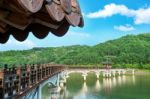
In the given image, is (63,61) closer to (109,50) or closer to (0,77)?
(109,50)

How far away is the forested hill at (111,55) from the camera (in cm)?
10638

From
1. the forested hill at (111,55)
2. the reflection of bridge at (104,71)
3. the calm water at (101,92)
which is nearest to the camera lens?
the calm water at (101,92)

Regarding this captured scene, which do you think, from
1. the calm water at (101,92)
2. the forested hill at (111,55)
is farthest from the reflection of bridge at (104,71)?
the forested hill at (111,55)

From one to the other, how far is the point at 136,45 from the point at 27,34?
12712 cm

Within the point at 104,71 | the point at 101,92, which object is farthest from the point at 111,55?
the point at 101,92

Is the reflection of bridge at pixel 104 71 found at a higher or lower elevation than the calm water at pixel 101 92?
higher

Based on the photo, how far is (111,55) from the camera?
123562 millimetres

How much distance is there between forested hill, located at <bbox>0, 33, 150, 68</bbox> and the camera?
106 metres

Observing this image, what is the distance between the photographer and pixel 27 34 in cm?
394

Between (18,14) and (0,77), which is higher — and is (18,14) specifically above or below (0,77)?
above

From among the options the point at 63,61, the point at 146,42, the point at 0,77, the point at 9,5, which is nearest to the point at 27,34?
the point at 9,5

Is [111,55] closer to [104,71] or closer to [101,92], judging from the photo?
[104,71]

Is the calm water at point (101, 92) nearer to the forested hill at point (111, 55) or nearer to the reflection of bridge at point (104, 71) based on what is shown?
the reflection of bridge at point (104, 71)

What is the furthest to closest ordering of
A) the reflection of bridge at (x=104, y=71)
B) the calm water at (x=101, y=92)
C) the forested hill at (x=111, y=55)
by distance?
1. the forested hill at (x=111, y=55)
2. the reflection of bridge at (x=104, y=71)
3. the calm water at (x=101, y=92)
